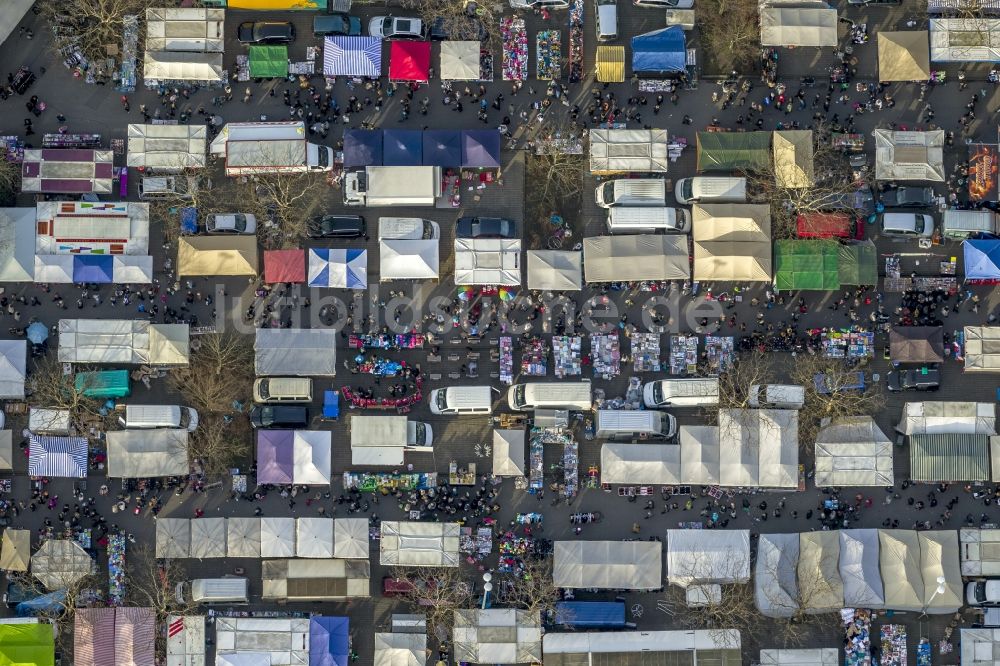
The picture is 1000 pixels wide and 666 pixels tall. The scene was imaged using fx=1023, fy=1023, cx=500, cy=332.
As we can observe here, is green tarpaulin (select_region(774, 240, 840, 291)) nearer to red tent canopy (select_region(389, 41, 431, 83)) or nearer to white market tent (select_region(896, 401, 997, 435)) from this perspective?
white market tent (select_region(896, 401, 997, 435))

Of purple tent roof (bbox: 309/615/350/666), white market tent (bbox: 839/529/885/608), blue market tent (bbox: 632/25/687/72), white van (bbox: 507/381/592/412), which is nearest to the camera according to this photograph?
purple tent roof (bbox: 309/615/350/666)

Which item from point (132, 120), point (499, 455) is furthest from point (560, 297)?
point (132, 120)

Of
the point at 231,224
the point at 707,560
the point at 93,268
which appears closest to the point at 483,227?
the point at 231,224

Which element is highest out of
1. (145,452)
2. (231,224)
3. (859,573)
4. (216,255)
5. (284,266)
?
(231,224)

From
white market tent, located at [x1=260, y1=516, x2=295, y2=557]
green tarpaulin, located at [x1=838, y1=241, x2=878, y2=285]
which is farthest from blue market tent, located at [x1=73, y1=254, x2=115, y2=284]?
green tarpaulin, located at [x1=838, y1=241, x2=878, y2=285]

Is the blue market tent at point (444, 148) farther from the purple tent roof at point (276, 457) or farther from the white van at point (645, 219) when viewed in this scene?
the purple tent roof at point (276, 457)

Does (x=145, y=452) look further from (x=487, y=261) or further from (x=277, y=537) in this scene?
(x=487, y=261)
